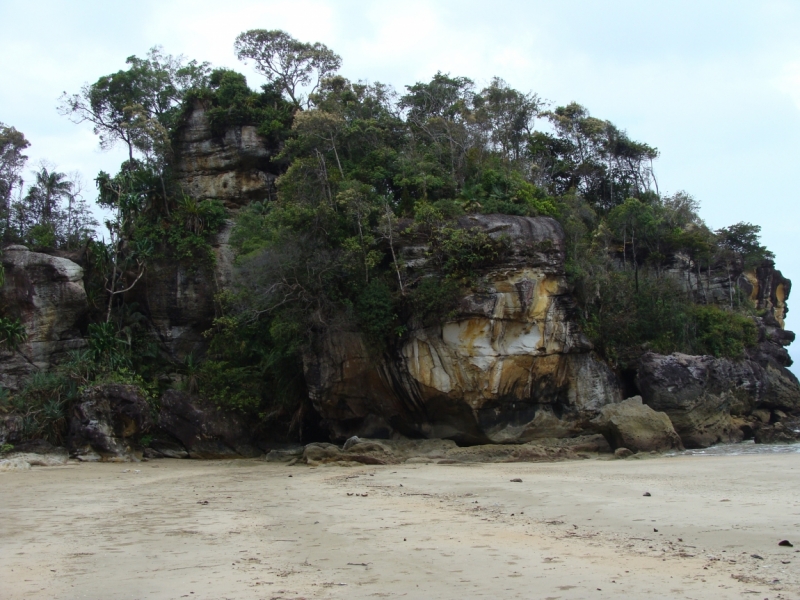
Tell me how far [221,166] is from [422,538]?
2834cm

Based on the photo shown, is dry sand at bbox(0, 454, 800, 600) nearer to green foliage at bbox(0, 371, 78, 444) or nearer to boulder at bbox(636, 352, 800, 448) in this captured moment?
boulder at bbox(636, 352, 800, 448)

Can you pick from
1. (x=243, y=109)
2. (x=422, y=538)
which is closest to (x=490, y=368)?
(x=422, y=538)

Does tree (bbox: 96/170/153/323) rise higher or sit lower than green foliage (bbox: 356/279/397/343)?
higher

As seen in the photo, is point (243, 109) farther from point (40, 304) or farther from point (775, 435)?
point (775, 435)

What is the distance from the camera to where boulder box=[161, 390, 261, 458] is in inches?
932

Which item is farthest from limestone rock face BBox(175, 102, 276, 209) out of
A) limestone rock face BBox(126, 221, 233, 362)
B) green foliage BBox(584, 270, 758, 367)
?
green foliage BBox(584, 270, 758, 367)

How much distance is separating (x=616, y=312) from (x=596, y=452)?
662 cm

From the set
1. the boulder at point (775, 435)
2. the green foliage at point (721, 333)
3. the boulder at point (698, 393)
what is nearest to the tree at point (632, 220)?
the green foliage at point (721, 333)

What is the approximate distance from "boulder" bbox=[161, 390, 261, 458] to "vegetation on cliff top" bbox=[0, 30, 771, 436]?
766 millimetres

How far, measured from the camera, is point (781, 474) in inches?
483

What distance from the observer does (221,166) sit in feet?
108

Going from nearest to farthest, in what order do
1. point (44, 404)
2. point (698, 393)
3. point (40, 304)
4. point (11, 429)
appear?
1. point (11, 429)
2. point (698, 393)
3. point (44, 404)
4. point (40, 304)

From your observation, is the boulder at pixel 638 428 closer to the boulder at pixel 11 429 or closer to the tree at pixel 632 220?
the tree at pixel 632 220

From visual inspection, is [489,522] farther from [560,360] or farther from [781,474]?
[560,360]
